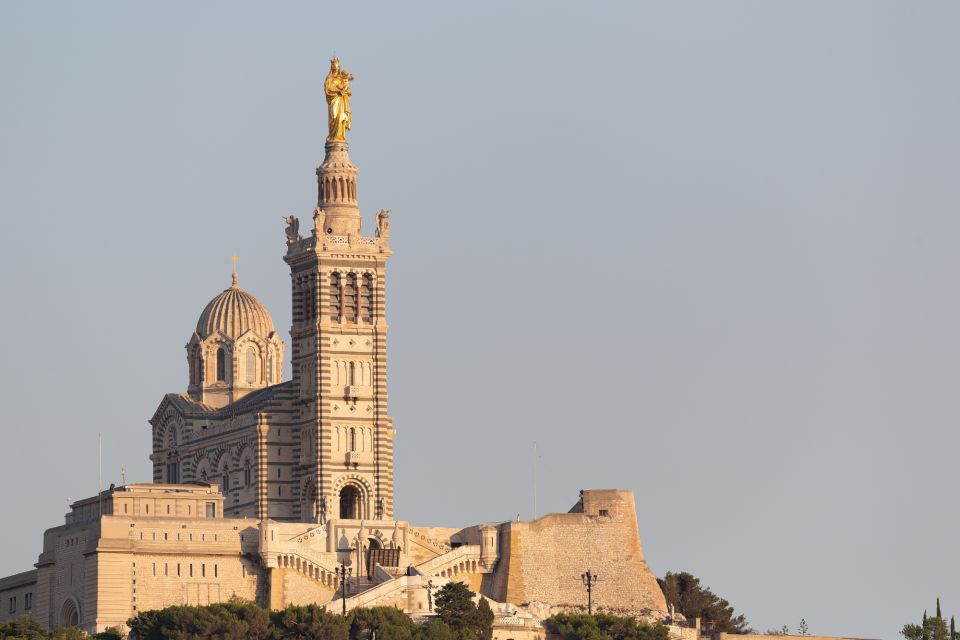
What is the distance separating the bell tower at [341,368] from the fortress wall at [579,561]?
7178mm

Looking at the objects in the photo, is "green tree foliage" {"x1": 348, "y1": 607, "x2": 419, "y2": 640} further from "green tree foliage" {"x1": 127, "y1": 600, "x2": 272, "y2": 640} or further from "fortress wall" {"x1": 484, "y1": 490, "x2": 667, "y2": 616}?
"fortress wall" {"x1": 484, "y1": 490, "x2": 667, "y2": 616}

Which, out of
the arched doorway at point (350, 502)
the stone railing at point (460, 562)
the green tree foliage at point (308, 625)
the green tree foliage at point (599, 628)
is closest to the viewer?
the green tree foliage at point (308, 625)

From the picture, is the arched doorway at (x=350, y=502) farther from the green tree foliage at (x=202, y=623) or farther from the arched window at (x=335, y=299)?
the green tree foliage at (x=202, y=623)

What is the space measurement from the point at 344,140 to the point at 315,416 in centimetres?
1521

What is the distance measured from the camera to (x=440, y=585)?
184000mm

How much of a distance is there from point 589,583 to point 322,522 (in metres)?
14.0

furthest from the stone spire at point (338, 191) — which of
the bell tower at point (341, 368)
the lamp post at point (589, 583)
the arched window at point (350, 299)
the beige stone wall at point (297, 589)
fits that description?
the lamp post at point (589, 583)

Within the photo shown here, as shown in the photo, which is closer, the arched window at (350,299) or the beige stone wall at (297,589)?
the beige stone wall at (297,589)

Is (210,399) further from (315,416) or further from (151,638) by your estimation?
(151,638)

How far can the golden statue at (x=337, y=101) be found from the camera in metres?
196

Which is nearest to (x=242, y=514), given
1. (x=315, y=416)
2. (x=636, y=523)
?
(x=315, y=416)

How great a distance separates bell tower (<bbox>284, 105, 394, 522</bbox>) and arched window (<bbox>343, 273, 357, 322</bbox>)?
0.17 feet

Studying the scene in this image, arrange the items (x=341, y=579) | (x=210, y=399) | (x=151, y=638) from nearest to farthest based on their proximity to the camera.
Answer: (x=151, y=638)
(x=341, y=579)
(x=210, y=399)

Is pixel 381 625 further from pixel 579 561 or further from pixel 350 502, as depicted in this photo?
A: pixel 579 561
